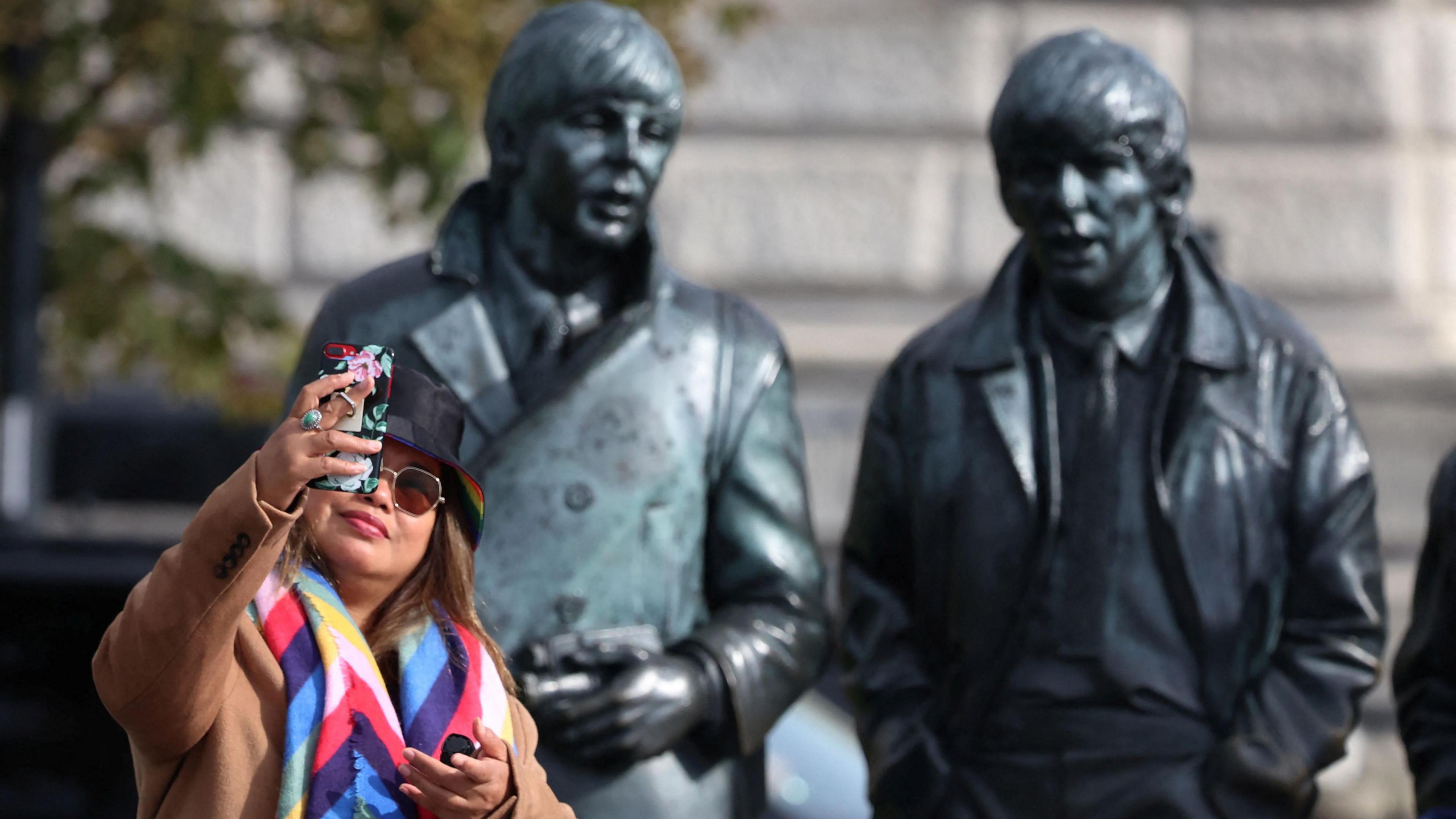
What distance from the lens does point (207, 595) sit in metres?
2.76

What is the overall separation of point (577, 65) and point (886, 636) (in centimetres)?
110

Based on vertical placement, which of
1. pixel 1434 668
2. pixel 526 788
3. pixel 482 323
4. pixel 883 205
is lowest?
pixel 883 205

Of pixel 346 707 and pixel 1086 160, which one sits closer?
pixel 346 707

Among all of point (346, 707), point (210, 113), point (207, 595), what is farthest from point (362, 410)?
point (210, 113)

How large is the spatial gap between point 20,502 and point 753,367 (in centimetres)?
423

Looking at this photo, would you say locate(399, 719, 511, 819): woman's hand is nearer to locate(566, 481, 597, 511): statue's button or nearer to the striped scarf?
the striped scarf

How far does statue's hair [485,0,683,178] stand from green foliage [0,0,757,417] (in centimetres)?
350

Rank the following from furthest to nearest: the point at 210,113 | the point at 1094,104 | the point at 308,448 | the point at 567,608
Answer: the point at 210,113, the point at 1094,104, the point at 567,608, the point at 308,448

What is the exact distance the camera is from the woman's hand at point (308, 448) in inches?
105

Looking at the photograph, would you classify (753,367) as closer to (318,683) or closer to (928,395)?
(928,395)

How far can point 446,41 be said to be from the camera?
25.0 ft

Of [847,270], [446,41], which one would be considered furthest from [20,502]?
[847,270]

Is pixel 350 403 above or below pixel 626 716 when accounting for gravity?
above

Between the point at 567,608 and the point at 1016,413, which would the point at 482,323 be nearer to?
the point at 567,608
